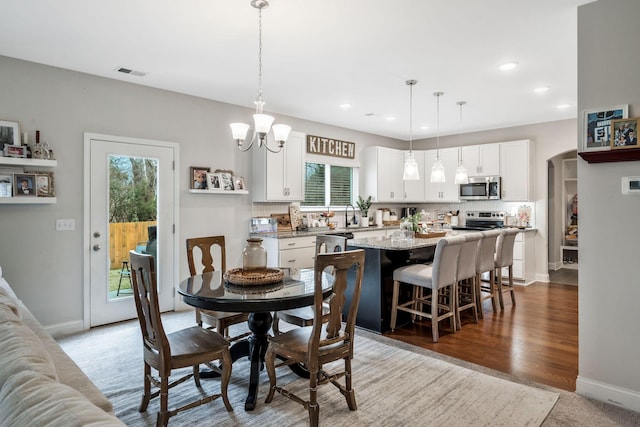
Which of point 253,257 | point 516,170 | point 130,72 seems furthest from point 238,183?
point 516,170

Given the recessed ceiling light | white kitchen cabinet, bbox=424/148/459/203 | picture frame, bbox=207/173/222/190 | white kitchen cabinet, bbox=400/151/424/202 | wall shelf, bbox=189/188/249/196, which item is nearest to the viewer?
the recessed ceiling light

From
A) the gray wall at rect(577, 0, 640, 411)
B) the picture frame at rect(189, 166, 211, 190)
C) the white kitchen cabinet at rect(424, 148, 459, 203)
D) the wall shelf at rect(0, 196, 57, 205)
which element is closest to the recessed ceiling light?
the gray wall at rect(577, 0, 640, 411)

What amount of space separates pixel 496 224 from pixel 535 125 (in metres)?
1.76

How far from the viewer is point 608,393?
2498 mm

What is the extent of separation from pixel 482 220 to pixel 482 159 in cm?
110

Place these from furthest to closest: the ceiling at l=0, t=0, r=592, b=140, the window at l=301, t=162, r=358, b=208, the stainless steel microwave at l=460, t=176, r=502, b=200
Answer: the stainless steel microwave at l=460, t=176, r=502, b=200 < the window at l=301, t=162, r=358, b=208 < the ceiling at l=0, t=0, r=592, b=140

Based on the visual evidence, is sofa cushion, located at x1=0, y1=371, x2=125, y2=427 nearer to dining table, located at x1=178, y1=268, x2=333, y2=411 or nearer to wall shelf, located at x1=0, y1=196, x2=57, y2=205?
dining table, located at x1=178, y1=268, x2=333, y2=411

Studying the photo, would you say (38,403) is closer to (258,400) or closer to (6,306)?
(6,306)

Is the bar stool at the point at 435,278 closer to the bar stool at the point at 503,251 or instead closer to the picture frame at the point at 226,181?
the bar stool at the point at 503,251

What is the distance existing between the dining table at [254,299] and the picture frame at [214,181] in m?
1.96

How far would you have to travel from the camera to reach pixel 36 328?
1984 mm

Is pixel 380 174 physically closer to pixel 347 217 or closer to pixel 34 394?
pixel 347 217

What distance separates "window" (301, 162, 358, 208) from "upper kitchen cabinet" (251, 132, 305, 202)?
0.68m

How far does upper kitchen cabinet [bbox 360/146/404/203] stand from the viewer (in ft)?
23.1
